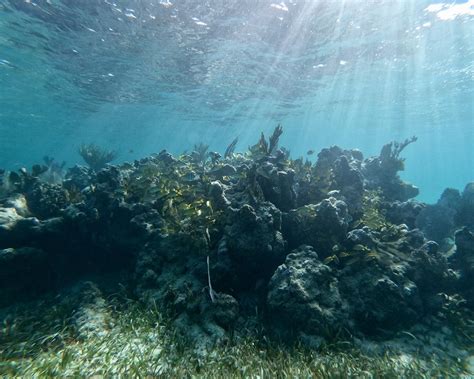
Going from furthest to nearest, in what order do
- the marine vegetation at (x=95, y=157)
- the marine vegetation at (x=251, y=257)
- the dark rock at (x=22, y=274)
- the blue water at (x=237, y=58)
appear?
1. the marine vegetation at (x=95, y=157)
2. the blue water at (x=237, y=58)
3. the dark rock at (x=22, y=274)
4. the marine vegetation at (x=251, y=257)

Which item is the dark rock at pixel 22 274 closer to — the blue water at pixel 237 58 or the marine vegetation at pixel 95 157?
the marine vegetation at pixel 95 157

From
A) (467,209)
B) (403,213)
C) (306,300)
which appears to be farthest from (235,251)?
(467,209)

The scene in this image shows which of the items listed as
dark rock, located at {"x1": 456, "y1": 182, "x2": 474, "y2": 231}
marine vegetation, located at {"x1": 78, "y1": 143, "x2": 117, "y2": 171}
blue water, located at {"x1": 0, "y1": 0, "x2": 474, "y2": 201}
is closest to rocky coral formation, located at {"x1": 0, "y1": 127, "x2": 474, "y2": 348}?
dark rock, located at {"x1": 456, "y1": 182, "x2": 474, "y2": 231}

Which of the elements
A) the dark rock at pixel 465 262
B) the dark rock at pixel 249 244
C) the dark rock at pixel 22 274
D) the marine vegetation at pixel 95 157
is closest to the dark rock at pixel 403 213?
the dark rock at pixel 465 262

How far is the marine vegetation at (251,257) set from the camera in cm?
600

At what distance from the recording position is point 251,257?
680 cm

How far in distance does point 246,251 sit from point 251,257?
25 centimetres

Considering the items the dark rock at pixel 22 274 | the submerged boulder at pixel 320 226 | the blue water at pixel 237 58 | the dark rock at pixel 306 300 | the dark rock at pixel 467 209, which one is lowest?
the dark rock at pixel 22 274

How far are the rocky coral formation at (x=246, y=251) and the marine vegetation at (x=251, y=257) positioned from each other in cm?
3

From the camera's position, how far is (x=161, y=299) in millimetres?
6457

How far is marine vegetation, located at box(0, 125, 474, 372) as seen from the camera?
600cm

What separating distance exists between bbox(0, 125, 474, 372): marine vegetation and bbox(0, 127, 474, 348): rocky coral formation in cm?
3

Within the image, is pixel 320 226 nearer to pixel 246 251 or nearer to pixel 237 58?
pixel 246 251

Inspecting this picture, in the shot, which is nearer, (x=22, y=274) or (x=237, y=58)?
(x=22, y=274)
